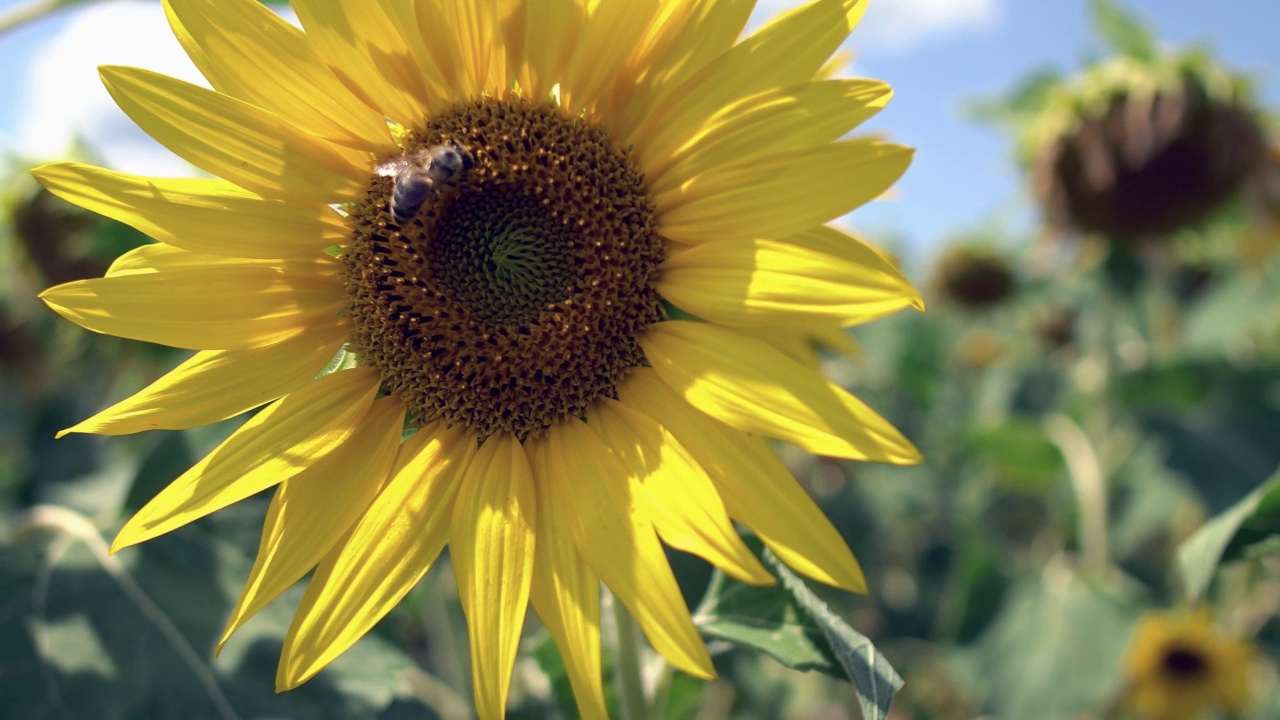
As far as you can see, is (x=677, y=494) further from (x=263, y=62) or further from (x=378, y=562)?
(x=263, y=62)

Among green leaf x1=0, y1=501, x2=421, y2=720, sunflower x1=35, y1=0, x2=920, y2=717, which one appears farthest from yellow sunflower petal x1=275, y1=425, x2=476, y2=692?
green leaf x1=0, y1=501, x2=421, y2=720

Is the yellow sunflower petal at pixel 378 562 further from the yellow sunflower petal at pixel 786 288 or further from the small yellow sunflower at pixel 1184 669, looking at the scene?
the small yellow sunflower at pixel 1184 669

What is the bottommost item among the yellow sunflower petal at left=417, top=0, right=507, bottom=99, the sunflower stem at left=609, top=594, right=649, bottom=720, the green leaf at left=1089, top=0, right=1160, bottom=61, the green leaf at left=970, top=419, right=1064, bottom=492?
the sunflower stem at left=609, top=594, right=649, bottom=720

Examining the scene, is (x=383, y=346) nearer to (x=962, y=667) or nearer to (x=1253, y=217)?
(x=962, y=667)

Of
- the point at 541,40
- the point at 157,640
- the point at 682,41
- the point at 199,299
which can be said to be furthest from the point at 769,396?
the point at 157,640

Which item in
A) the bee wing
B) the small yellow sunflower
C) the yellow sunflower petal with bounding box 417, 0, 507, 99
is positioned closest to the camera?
the yellow sunflower petal with bounding box 417, 0, 507, 99

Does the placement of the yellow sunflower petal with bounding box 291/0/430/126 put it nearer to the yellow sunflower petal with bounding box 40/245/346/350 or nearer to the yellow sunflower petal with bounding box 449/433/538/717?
the yellow sunflower petal with bounding box 40/245/346/350
